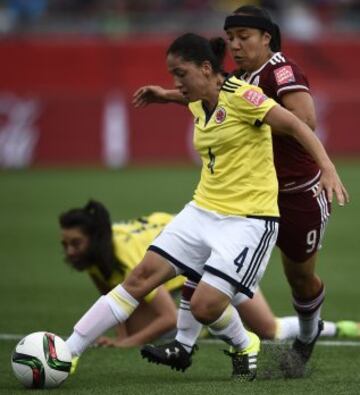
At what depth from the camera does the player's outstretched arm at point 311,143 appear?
6352mm

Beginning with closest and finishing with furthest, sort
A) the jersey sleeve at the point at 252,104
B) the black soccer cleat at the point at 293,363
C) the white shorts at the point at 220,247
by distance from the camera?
the jersey sleeve at the point at 252,104 → the white shorts at the point at 220,247 → the black soccer cleat at the point at 293,363

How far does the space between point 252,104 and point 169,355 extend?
58.7 inches

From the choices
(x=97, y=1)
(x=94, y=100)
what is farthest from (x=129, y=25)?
(x=94, y=100)

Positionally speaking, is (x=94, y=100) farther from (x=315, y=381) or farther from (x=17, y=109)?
(x=315, y=381)

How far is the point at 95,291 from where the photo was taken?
11.1 m

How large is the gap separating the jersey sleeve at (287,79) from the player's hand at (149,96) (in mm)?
799

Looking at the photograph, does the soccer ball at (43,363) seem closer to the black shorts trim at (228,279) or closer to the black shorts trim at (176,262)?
the black shorts trim at (176,262)

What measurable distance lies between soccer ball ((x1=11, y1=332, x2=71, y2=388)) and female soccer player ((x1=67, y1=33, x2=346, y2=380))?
10 cm

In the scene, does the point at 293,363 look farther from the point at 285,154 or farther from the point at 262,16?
the point at 262,16

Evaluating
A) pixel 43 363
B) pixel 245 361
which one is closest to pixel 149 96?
pixel 245 361

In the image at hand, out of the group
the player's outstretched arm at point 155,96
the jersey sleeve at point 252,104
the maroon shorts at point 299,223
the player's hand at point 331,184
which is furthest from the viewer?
the player's outstretched arm at point 155,96

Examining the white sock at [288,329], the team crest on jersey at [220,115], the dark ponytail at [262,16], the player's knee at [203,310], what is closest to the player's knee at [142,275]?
the player's knee at [203,310]

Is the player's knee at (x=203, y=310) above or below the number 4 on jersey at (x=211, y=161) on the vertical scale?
below

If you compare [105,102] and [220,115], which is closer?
[220,115]
